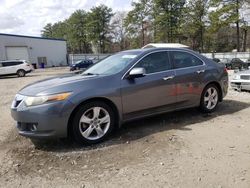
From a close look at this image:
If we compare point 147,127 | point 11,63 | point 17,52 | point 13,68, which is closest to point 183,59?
point 147,127

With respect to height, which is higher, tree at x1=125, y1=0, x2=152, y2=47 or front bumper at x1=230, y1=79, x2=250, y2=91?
tree at x1=125, y1=0, x2=152, y2=47

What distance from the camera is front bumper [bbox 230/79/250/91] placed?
382 inches

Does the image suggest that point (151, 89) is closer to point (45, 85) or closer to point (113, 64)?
point (113, 64)

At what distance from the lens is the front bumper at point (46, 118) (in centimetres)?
449

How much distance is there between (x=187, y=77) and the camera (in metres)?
6.04

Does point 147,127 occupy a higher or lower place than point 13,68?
lower

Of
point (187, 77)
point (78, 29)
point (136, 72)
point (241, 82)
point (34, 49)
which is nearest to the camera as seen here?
point (136, 72)

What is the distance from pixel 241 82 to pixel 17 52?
45.0 metres

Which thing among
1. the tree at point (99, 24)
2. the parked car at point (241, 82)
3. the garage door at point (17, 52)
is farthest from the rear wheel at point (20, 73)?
the tree at point (99, 24)

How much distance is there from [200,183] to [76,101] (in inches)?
85.0

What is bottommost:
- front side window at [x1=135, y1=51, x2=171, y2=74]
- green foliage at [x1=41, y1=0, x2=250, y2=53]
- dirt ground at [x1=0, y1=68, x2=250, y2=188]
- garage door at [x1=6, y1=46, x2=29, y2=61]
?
dirt ground at [x1=0, y1=68, x2=250, y2=188]

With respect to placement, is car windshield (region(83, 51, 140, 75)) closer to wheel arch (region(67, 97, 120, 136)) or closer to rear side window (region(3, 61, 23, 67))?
wheel arch (region(67, 97, 120, 136))

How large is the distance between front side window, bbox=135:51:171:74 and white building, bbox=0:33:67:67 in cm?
4588

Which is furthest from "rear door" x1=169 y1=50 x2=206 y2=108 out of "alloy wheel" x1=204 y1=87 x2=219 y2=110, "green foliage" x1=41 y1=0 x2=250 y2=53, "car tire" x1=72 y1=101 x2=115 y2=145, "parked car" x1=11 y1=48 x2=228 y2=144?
"green foliage" x1=41 y1=0 x2=250 y2=53
